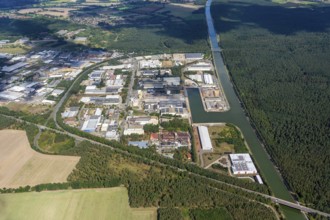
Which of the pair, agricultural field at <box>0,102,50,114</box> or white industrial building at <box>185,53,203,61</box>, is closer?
agricultural field at <box>0,102,50,114</box>

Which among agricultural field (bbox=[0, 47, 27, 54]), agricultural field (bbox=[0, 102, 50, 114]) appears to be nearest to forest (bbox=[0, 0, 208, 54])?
agricultural field (bbox=[0, 47, 27, 54])

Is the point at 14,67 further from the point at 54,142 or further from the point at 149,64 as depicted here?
the point at 54,142

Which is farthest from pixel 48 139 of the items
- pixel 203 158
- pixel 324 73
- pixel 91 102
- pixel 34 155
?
pixel 324 73

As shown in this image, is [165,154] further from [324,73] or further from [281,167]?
[324,73]

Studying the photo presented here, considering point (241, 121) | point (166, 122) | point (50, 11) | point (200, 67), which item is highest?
point (50, 11)

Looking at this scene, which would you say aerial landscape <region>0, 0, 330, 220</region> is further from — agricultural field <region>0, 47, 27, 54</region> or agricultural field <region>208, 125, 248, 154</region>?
agricultural field <region>0, 47, 27, 54</region>

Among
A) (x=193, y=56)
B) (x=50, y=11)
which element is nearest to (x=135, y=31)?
(x=193, y=56)

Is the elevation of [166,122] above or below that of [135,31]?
below

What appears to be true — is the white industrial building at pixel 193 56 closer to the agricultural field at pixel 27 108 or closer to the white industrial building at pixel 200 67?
the white industrial building at pixel 200 67
